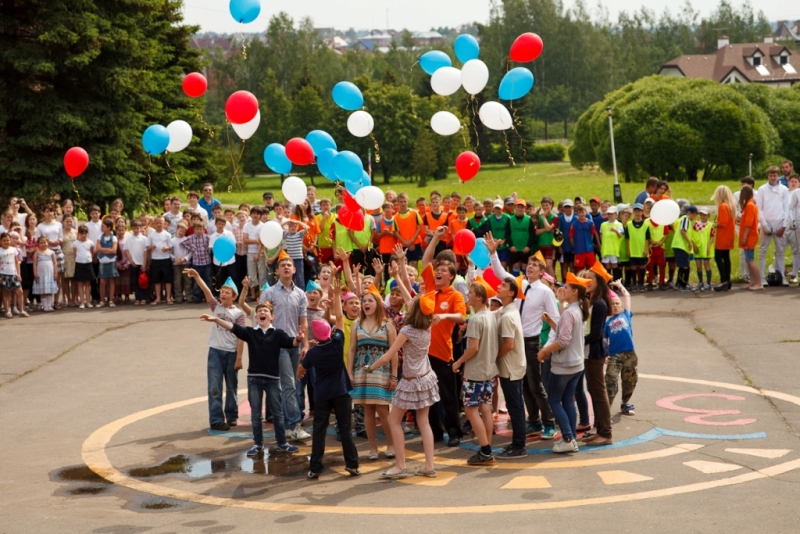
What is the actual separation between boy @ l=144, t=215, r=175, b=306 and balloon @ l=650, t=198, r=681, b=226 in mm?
9272

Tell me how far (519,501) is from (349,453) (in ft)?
5.89

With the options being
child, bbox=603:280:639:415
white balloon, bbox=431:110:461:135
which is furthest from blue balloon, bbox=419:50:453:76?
child, bbox=603:280:639:415

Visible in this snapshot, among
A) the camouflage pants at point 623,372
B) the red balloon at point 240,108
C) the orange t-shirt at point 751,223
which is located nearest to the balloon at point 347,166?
the red balloon at point 240,108

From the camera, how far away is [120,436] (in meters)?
10.9

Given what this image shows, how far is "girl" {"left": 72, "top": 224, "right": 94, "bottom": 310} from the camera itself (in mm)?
19219

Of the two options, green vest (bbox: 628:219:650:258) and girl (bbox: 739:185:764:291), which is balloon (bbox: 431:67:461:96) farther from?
girl (bbox: 739:185:764:291)

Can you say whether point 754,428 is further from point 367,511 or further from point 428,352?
point 367,511

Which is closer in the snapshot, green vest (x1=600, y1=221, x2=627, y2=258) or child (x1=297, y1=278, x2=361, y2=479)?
child (x1=297, y1=278, x2=361, y2=479)

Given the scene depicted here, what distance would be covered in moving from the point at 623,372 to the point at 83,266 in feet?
39.7

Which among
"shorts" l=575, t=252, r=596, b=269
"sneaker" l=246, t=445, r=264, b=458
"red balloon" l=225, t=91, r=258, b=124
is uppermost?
"red balloon" l=225, t=91, r=258, b=124

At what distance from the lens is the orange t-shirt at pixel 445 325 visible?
1010 cm

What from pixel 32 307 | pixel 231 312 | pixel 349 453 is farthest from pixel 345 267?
pixel 32 307

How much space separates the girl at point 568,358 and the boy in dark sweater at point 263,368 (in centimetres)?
265

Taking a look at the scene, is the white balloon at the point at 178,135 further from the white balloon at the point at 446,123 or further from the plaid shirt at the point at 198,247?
the plaid shirt at the point at 198,247
